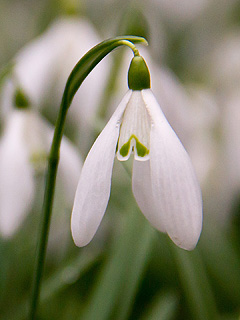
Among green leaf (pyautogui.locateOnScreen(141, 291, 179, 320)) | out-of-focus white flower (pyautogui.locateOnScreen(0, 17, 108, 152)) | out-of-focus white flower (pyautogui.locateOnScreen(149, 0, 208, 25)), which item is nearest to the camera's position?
green leaf (pyautogui.locateOnScreen(141, 291, 179, 320))

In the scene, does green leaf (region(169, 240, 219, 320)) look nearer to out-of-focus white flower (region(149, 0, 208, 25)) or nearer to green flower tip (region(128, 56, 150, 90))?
green flower tip (region(128, 56, 150, 90))

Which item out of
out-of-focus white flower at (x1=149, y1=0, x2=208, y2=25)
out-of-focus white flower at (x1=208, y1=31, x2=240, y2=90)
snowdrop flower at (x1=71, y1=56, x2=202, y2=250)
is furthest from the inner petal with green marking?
out-of-focus white flower at (x1=149, y1=0, x2=208, y2=25)

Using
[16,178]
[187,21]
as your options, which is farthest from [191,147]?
[187,21]

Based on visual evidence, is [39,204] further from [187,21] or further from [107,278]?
[187,21]

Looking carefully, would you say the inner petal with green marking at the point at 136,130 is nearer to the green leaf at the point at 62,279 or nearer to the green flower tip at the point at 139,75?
the green flower tip at the point at 139,75

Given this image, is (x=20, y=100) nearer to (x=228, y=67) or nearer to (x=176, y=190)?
(x=176, y=190)

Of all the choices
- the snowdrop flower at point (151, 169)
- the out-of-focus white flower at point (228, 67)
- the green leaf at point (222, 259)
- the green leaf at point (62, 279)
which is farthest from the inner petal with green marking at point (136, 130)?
the out-of-focus white flower at point (228, 67)
